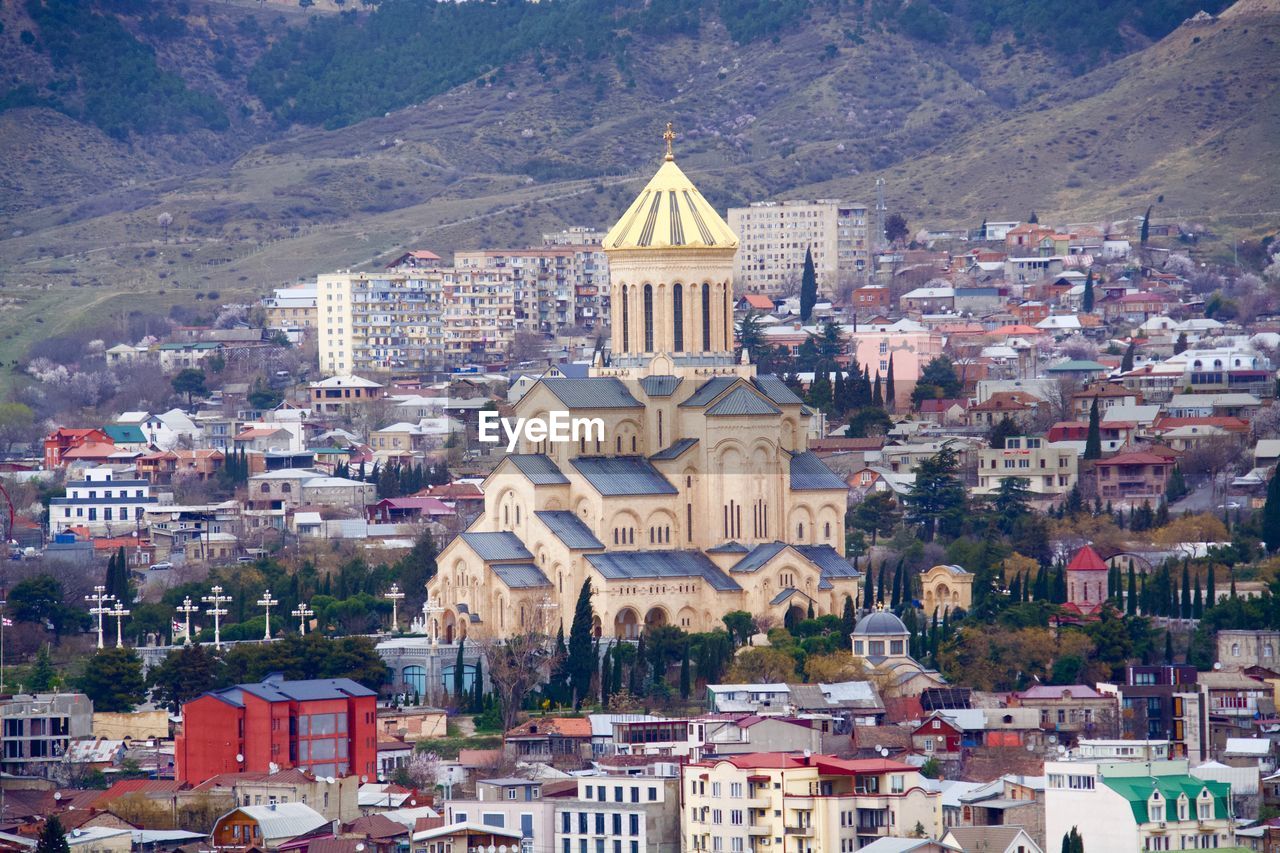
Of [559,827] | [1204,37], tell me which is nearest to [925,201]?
[1204,37]

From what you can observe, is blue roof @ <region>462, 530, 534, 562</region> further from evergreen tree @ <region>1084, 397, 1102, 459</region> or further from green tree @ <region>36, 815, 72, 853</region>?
evergreen tree @ <region>1084, 397, 1102, 459</region>

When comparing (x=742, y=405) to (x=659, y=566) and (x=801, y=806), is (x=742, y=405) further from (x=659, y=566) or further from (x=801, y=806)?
(x=801, y=806)

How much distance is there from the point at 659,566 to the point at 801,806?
2450 cm

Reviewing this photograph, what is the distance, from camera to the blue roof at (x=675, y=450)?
315ft

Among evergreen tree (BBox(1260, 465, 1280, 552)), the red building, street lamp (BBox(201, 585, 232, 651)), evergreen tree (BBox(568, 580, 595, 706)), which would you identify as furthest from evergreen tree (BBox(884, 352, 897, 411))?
the red building

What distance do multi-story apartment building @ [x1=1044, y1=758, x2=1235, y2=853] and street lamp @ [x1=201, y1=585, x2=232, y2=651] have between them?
26704mm

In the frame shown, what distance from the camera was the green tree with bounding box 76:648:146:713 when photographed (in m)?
86.9

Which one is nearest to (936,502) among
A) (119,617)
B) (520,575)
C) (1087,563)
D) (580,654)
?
(1087,563)

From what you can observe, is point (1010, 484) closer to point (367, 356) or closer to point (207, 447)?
point (207, 447)

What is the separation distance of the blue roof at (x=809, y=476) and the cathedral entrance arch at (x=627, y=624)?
591 centimetres

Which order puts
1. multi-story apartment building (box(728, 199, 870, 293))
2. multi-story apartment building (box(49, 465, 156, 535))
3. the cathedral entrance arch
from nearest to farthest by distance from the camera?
the cathedral entrance arch
multi-story apartment building (box(49, 465, 156, 535))
multi-story apartment building (box(728, 199, 870, 293))

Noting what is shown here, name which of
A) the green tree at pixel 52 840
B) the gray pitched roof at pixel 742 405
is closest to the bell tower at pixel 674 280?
the gray pitched roof at pixel 742 405

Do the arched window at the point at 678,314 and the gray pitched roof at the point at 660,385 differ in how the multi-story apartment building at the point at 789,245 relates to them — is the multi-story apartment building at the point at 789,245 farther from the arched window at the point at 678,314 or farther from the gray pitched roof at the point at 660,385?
the gray pitched roof at the point at 660,385

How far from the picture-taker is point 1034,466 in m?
116
